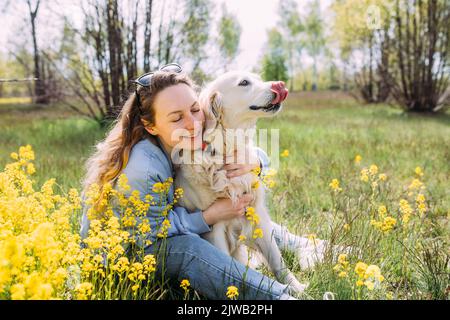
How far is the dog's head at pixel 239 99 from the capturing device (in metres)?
2.94

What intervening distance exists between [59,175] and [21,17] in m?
5.25

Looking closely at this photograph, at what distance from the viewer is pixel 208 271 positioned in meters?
2.57

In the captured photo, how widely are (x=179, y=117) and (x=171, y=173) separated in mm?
356

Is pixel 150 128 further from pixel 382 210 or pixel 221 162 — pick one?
pixel 382 210

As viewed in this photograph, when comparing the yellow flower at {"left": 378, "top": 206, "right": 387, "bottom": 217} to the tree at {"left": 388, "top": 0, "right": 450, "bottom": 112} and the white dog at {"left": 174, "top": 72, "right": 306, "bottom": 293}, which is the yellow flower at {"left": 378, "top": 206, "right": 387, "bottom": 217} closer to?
the white dog at {"left": 174, "top": 72, "right": 306, "bottom": 293}

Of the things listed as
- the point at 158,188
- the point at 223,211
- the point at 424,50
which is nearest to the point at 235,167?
the point at 223,211

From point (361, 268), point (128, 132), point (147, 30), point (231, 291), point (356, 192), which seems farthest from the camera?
point (147, 30)

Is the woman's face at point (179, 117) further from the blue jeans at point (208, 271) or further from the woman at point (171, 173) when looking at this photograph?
the blue jeans at point (208, 271)

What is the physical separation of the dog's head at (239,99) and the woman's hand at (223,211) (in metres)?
0.50

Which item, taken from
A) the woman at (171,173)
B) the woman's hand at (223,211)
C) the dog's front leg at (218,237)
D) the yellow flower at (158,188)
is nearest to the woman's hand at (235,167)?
the woman at (171,173)

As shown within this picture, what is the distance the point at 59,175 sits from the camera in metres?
5.04

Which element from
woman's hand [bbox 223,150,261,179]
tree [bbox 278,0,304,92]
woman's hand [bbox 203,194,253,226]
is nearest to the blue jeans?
woman's hand [bbox 203,194,253,226]
